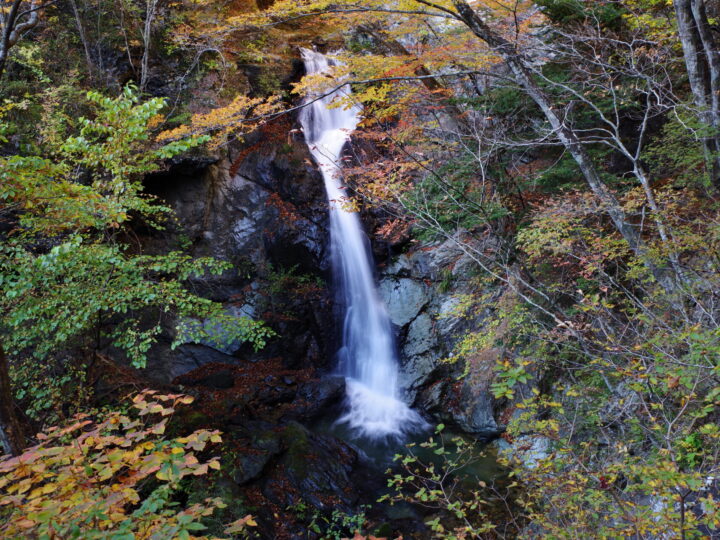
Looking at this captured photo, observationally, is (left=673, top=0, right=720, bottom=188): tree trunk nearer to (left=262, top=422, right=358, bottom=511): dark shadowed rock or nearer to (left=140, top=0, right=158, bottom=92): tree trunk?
(left=262, top=422, right=358, bottom=511): dark shadowed rock

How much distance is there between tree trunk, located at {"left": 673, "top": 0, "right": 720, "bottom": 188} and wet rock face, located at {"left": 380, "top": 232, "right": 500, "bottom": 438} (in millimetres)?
Result: 4218

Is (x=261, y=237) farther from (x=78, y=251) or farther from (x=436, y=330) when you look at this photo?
(x=78, y=251)

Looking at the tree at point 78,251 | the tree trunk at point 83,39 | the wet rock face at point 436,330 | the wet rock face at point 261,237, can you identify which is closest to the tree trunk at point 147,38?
the tree trunk at point 83,39

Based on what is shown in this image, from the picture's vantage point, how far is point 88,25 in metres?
9.75

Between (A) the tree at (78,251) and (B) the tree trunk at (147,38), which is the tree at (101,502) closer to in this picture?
(A) the tree at (78,251)

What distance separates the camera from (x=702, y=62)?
5504 mm

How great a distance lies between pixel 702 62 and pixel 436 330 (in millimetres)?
6980

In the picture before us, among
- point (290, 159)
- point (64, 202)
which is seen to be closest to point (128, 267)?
point (64, 202)

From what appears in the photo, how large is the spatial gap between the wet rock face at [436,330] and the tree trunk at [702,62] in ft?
13.8

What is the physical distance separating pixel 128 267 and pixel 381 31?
29.7ft

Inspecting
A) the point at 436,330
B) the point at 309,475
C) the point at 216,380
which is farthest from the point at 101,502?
the point at 436,330

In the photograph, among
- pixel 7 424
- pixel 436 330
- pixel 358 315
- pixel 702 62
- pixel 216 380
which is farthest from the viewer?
pixel 358 315

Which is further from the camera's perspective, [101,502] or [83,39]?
[83,39]

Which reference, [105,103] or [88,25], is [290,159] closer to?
[88,25]
